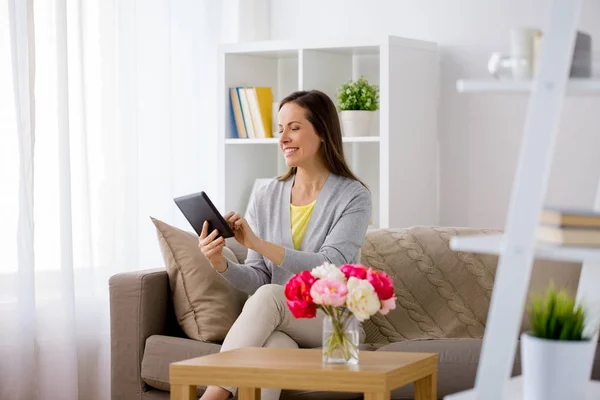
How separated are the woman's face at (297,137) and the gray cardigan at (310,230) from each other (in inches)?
4.8

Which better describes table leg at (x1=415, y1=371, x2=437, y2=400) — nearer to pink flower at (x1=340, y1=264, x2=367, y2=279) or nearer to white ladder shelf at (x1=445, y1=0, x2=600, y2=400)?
pink flower at (x1=340, y1=264, x2=367, y2=279)

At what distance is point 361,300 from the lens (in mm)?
2490

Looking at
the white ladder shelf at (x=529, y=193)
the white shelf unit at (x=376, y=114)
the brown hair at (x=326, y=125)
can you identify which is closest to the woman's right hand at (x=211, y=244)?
the brown hair at (x=326, y=125)

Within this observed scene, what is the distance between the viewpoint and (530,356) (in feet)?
5.88

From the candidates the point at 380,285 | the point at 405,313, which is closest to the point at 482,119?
the point at 405,313

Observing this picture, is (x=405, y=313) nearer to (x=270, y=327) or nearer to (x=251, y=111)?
(x=270, y=327)

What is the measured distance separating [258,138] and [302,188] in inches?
45.6

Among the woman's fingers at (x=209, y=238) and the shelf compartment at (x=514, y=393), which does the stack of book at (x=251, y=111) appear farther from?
the shelf compartment at (x=514, y=393)

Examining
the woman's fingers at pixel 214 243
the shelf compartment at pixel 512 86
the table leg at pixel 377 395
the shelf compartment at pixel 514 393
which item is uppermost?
the shelf compartment at pixel 512 86

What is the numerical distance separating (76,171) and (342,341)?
1.83m

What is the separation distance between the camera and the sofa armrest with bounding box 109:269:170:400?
344cm

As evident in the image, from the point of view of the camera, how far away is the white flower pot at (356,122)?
4.41m

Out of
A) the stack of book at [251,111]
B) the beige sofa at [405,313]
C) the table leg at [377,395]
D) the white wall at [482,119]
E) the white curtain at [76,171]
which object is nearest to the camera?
the table leg at [377,395]

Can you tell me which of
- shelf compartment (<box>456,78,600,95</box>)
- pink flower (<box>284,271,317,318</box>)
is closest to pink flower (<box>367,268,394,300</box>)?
pink flower (<box>284,271,317,318</box>)
